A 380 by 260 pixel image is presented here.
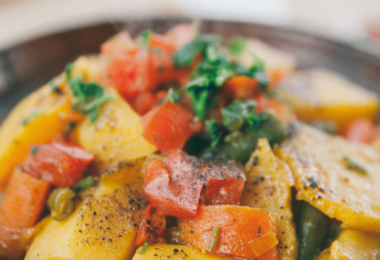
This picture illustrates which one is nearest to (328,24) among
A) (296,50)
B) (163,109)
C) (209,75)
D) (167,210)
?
(296,50)

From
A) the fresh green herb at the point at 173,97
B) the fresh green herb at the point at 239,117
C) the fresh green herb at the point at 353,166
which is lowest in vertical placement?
the fresh green herb at the point at 353,166

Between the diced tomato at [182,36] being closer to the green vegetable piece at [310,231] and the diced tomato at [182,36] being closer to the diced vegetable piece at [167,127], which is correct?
the diced vegetable piece at [167,127]

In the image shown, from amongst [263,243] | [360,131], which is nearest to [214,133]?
[263,243]

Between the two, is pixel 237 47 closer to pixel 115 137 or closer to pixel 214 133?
pixel 214 133

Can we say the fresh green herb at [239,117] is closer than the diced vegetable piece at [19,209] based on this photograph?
No

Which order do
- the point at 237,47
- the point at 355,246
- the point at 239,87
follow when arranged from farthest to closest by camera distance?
the point at 237,47 < the point at 239,87 < the point at 355,246

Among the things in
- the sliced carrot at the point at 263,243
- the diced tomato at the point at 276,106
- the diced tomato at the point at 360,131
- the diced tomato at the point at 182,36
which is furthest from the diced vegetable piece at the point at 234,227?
the diced tomato at the point at 360,131

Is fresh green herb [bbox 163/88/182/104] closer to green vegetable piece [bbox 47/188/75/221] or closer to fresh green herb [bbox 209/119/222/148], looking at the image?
fresh green herb [bbox 209/119/222/148]

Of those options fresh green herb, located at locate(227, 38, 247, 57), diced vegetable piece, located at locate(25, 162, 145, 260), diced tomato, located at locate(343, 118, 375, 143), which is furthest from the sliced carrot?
diced tomato, located at locate(343, 118, 375, 143)
